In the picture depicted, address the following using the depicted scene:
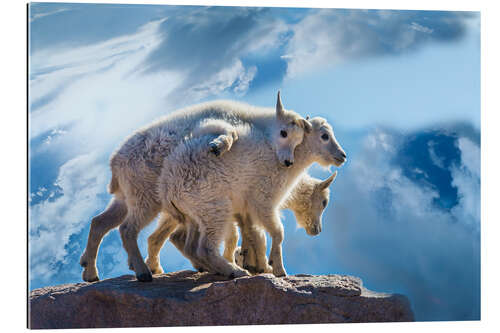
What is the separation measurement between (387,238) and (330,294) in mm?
2667

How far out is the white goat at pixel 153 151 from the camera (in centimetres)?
901

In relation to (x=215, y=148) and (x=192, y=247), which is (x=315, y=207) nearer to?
(x=192, y=247)

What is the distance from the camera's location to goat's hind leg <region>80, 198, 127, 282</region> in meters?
9.25

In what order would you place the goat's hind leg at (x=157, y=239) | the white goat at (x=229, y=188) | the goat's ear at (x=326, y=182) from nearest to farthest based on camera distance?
the white goat at (x=229, y=188) < the goat's hind leg at (x=157, y=239) < the goat's ear at (x=326, y=182)

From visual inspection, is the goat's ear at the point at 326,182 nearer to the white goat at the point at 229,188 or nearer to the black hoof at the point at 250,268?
the white goat at the point at 229,188

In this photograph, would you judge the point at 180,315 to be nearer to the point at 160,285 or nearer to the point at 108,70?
the point at 160,285

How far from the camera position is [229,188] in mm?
8961

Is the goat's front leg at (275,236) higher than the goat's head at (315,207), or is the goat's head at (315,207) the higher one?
the goat's head at (315,207)

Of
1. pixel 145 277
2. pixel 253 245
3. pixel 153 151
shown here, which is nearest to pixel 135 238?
pixel 145 277

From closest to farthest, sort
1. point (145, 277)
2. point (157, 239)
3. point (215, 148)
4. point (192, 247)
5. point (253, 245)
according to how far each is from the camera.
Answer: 1. point (215, 148)
2. point (145, 277)
3. point (192, 247)
4. point (253, 245)
5. point (157, 239)

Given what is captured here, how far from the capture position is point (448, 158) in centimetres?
1074

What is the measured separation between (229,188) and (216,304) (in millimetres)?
1424

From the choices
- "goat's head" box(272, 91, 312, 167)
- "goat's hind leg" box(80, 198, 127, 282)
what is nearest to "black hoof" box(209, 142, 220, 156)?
"goat's head" box(272, 91, 312, 167)

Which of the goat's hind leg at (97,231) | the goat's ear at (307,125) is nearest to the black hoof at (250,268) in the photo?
the goat's hind leg at (97,231)
